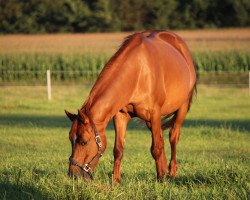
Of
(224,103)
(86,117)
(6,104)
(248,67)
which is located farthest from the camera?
(248,67)

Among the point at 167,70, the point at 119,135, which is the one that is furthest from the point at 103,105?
the point at 167,70

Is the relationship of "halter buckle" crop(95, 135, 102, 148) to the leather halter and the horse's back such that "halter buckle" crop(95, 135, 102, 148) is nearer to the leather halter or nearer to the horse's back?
the leather halter

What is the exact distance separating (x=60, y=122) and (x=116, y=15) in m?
44.9

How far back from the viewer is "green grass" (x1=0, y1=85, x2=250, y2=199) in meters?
7.36

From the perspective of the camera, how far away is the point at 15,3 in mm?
62031

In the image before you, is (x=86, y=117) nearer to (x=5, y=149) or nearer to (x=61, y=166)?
(x=61, y=166)

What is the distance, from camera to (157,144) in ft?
29.9

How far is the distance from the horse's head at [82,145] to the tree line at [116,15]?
53344mm

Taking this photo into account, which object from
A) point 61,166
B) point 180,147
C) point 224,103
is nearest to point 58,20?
point 224,103

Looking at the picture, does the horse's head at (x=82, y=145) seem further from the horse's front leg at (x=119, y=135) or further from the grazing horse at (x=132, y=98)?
the horse's front leg at (x=119, y=135)

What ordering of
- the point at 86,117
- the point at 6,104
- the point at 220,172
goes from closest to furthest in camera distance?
the point at 86,117, the point at 220,172, the point at 6,104

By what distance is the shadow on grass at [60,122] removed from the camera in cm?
1820

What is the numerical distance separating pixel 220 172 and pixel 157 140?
1090mm

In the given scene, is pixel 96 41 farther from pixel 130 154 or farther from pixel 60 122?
pixel 130 154
